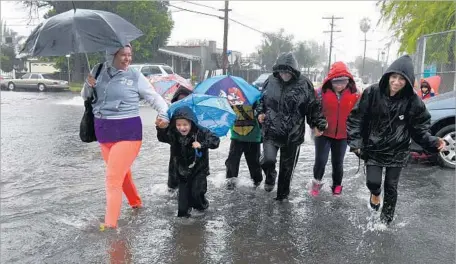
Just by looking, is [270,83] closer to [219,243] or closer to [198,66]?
[219,243]

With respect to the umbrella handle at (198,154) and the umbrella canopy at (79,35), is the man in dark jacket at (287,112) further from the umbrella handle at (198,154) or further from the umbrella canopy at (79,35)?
the umbrella canopy at (79,35)

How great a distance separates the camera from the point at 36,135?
10641mm

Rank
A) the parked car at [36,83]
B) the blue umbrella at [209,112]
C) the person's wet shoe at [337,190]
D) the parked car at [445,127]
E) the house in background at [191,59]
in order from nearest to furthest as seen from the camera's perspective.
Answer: the blue umbrella at [209,112] → the person's wet shoe at [337,190] → the parked car at [445,127] → the parked car at [36,83] → the house in background at [191,59]

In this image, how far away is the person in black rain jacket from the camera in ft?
15.0

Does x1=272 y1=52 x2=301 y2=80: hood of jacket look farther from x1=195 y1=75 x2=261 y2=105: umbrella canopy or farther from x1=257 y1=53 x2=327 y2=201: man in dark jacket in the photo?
x1=195 y1=75 x2=261 y2=105: umbrella canopy

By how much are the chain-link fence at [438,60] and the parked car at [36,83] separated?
28.7 meters

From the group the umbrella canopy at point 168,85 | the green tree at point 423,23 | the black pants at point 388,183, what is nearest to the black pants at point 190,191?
the umbrella canopy at point 168,85

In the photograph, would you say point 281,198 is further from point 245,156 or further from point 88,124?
point 88,124

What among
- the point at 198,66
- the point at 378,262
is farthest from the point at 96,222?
the point at 198,66

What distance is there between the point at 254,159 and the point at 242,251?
2.01 m

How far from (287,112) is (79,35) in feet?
7.78

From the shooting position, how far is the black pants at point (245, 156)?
5703 mm

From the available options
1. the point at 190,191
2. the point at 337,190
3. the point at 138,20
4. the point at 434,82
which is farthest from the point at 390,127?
the point at 138,20

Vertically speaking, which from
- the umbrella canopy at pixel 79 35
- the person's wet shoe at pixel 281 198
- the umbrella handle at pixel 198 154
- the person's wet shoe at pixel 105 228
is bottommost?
the person's wet shoe at pixel 105 228
